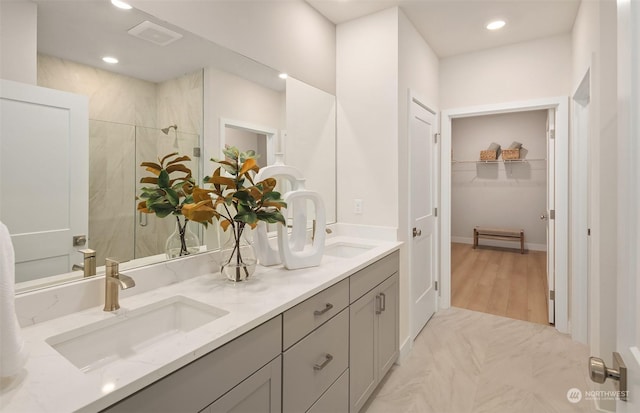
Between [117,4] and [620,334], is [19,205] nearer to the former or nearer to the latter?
[117,4]

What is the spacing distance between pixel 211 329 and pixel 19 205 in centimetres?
74

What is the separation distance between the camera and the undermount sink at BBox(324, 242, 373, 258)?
2.37 meters

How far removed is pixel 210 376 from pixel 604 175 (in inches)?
82.1

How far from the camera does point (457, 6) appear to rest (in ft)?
8.07

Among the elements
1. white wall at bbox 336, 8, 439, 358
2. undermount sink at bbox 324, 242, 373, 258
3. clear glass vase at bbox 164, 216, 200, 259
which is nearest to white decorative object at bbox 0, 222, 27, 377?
clear glass vase at bbox 164, 216, 200, 259

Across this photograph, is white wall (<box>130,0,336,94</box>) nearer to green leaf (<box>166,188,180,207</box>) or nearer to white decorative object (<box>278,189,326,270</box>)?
green leaf (<box>166,188,180,207</box>)

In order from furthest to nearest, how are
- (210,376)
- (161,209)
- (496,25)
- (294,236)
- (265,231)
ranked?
1. (496,25)
2. (294,236)
3. (265,231)
4. (161,209)
5. (210,376)

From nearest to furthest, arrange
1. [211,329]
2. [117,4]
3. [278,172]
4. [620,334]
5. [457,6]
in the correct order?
[620,334] → [211,329] → [117,4] → [278,172] → [457,6]

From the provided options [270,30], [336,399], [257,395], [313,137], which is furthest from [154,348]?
[270,30]

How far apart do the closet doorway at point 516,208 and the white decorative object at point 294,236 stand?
6.47 ft

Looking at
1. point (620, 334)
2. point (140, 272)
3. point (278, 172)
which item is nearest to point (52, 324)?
point (140, 272)

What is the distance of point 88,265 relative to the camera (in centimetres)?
123

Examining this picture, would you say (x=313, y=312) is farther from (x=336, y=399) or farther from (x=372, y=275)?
(x=372, y=275)

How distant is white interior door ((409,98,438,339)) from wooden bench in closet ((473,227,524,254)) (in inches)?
133
